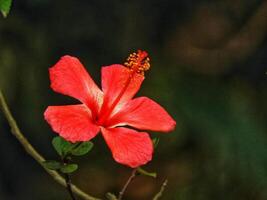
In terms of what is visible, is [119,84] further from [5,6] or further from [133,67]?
[5,6]

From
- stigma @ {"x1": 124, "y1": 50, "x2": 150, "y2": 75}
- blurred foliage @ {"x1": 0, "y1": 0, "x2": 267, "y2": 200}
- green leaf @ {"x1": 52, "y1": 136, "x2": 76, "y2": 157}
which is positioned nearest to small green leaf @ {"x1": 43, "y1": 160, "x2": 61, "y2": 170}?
green leaf @ {"x1": 52, "y1": 136, "x2": 76, "y2": 157}

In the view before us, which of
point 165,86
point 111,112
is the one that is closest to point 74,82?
point 111,112

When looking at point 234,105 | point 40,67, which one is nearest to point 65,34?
point 40,67

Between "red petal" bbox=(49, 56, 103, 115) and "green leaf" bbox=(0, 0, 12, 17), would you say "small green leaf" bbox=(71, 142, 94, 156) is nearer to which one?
"red petal" bbox=(49, 56, 103, 115)

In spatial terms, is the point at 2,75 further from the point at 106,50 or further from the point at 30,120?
the point at 106,50

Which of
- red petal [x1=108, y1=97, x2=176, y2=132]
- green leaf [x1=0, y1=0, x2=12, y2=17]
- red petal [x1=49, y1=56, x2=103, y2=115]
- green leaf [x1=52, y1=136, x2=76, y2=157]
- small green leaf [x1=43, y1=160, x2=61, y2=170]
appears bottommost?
small green leaf [x1=43, y1=160, x2=61, y2=170]

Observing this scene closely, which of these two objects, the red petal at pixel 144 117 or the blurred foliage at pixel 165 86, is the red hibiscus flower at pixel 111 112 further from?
the blurred foliage at pixel 165 86
